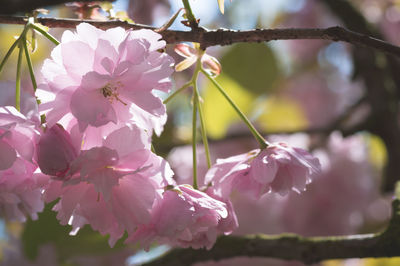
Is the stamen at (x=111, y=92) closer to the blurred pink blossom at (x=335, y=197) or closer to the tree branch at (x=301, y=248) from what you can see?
the tree branch at (x=301, y=248)

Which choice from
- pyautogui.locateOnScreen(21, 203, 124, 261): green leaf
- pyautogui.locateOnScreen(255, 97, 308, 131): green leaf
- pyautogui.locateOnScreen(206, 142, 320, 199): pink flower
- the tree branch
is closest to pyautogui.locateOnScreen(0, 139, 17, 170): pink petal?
pyautogui.locateOnScreen(206, 142, 320, 199): pink flower

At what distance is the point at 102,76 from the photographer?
62 cm

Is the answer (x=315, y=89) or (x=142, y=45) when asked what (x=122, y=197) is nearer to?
(x=142, y=45)

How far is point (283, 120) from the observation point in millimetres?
2316

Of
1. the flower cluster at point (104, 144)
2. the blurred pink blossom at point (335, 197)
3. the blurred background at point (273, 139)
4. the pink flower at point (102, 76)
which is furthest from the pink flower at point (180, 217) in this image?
the blurred pink blossom at point (335, 197)

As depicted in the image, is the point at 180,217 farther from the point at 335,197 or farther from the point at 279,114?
the point at 279,114

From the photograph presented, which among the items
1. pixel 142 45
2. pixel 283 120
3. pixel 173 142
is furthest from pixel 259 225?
pixel 142 45

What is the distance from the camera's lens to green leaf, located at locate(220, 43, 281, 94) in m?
1.76

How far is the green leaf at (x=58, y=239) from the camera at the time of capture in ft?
4.32

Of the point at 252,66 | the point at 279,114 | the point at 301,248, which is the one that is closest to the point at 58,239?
the point at 301,248

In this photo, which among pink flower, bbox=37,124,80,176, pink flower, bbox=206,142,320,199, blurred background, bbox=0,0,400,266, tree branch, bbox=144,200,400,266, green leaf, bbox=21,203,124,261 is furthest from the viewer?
blurred background, bbox=0,0,400,266

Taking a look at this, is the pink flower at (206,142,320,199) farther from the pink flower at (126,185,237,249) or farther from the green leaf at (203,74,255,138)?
the green leaf at (203,74,255,138)

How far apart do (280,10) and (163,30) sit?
2.19 meters

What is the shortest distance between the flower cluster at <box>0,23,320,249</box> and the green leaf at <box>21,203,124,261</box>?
→ 625 mm
